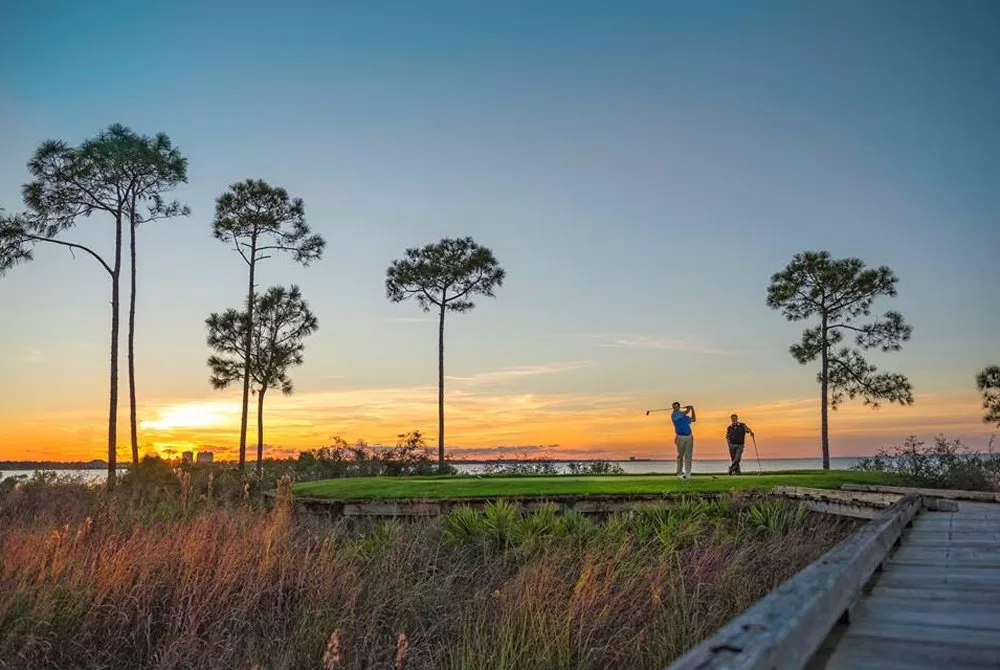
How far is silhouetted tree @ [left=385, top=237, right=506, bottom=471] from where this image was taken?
131ft

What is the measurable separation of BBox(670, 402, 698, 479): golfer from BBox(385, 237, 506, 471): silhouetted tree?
2029cm

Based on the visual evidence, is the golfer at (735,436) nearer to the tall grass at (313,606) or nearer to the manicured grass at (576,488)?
the manicured grass at (576,488)

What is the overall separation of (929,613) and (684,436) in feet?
55.7

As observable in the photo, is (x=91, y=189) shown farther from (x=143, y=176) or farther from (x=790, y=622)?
(x=790, y=622)

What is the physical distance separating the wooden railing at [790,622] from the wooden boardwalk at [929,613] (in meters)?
0.17

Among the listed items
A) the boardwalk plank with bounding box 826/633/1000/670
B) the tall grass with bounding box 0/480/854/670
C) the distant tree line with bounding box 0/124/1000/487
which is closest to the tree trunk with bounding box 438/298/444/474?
the distant tree line with bounding box 0/124/1000/487

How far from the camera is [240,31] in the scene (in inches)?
716

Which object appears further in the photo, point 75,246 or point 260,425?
point 260,425

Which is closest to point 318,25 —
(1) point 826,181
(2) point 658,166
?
(2) point 658,166

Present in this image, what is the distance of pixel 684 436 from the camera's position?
21.2 m

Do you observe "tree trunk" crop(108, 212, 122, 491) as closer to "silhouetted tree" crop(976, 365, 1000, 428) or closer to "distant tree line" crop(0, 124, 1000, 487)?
"distant tree line" crop(0, 124, 1000, 487)

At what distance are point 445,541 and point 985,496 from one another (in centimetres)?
1053

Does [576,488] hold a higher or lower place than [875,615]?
lower

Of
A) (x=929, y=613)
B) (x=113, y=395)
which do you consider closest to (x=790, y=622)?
(x=929, y=613)
